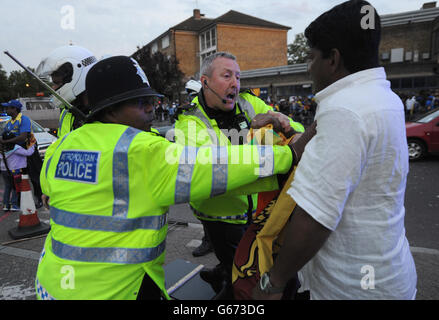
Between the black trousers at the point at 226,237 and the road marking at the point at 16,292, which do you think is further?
the road marking at the point at 16,292

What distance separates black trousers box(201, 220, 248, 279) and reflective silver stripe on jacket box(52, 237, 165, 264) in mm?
1025

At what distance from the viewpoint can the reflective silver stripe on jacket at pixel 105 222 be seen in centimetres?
132

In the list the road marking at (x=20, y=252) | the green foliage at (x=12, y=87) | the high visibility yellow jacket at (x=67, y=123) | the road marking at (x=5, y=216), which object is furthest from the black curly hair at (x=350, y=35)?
the green foliage at (x=12, y=87)

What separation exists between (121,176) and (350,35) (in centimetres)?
107

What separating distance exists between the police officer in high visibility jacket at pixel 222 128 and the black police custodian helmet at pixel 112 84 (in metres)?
0.82

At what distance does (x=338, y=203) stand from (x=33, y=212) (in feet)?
18.1

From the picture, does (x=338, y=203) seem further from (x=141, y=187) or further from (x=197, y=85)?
(x=197, y=85)

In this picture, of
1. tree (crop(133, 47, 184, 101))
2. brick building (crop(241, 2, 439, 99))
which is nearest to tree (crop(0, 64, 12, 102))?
tree (crop(133, 47, 184, 101))

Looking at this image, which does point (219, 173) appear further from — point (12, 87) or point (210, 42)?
point (12, 87)

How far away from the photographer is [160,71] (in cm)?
3052

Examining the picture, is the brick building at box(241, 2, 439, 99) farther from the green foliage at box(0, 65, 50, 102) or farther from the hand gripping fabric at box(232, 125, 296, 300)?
the green foliage at box(0, 65, 50, 102)

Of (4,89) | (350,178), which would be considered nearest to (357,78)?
(350,178)

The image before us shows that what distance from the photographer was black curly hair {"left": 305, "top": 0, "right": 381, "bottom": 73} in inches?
42.4

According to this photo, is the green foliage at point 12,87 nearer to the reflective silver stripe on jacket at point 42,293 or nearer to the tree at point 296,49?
the tree at point 296,49
